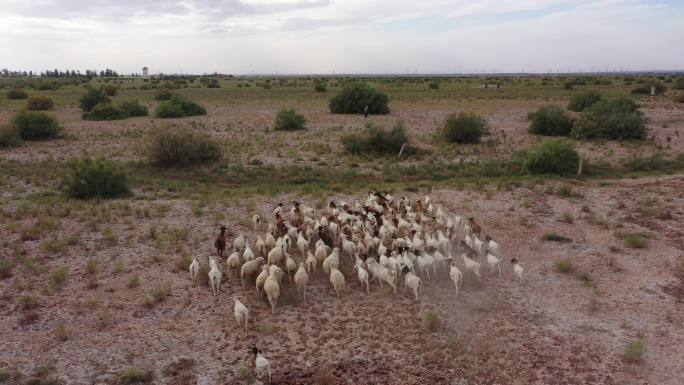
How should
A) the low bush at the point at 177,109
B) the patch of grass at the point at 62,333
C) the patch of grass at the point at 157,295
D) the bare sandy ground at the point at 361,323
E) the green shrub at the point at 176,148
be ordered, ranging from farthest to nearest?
1. the low bush at the point at 177,109
2. the green shrub at the point at 176,148
3. the patch of grass at the point at 157,295
4. the patch of grass at the point at 62,333
5. the bare sandy ground at the point at 361,323

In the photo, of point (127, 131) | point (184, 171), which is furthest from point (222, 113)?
point (184, 171)

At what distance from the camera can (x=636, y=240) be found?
13328mm

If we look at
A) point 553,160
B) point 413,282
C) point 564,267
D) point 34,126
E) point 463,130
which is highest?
point 34,126

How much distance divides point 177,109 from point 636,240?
35528 millimetres

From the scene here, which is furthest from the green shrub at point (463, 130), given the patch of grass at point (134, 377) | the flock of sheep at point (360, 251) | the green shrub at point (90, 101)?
the green shrub at point (90, 101)

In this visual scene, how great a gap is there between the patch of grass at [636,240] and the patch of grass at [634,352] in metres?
5.40

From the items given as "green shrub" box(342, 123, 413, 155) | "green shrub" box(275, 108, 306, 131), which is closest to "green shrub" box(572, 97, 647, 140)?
"green shrub" box(342, 123, 413, 155)

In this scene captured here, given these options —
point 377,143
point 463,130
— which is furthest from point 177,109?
point 463,130

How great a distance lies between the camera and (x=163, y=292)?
10430mm

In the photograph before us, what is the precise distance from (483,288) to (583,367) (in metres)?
3.00

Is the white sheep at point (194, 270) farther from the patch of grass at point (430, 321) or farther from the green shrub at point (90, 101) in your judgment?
the green shrub at point (90, 101)

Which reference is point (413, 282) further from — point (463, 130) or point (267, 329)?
point (463, 130)

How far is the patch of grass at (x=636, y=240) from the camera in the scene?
13250 millimetres

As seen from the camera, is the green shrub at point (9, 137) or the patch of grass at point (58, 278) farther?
the green shrub at point (9, 137)
